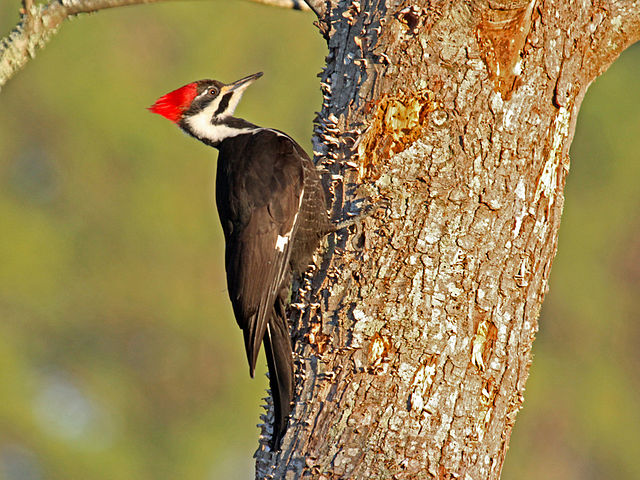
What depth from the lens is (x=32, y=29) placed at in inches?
74.3

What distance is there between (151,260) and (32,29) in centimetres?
848

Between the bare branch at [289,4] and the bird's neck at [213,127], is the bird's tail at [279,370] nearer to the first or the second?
the bird's neck at [213,127]

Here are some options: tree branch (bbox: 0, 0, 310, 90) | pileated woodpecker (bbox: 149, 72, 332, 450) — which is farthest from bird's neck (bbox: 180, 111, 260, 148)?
tree branch (bbox: 0, 0, 310, 90)

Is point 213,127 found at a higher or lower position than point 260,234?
higher

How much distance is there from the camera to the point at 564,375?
11.0 m

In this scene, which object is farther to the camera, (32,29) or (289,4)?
(289,4)

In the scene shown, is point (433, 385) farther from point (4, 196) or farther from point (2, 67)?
point (4, 196)

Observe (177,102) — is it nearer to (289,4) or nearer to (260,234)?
(289,4)

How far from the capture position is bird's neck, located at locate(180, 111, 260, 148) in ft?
9.93

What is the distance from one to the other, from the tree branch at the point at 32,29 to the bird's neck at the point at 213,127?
1.00 m

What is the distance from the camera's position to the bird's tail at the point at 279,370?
210 cm

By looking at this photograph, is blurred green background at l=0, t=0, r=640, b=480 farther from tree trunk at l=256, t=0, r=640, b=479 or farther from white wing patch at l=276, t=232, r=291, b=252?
tree trunk at l=256, t=0, r=640, b=479

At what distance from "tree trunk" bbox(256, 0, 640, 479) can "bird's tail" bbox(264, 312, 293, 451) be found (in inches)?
2.3

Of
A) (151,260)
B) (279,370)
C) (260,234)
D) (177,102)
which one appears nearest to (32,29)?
Answer: (260,234)
